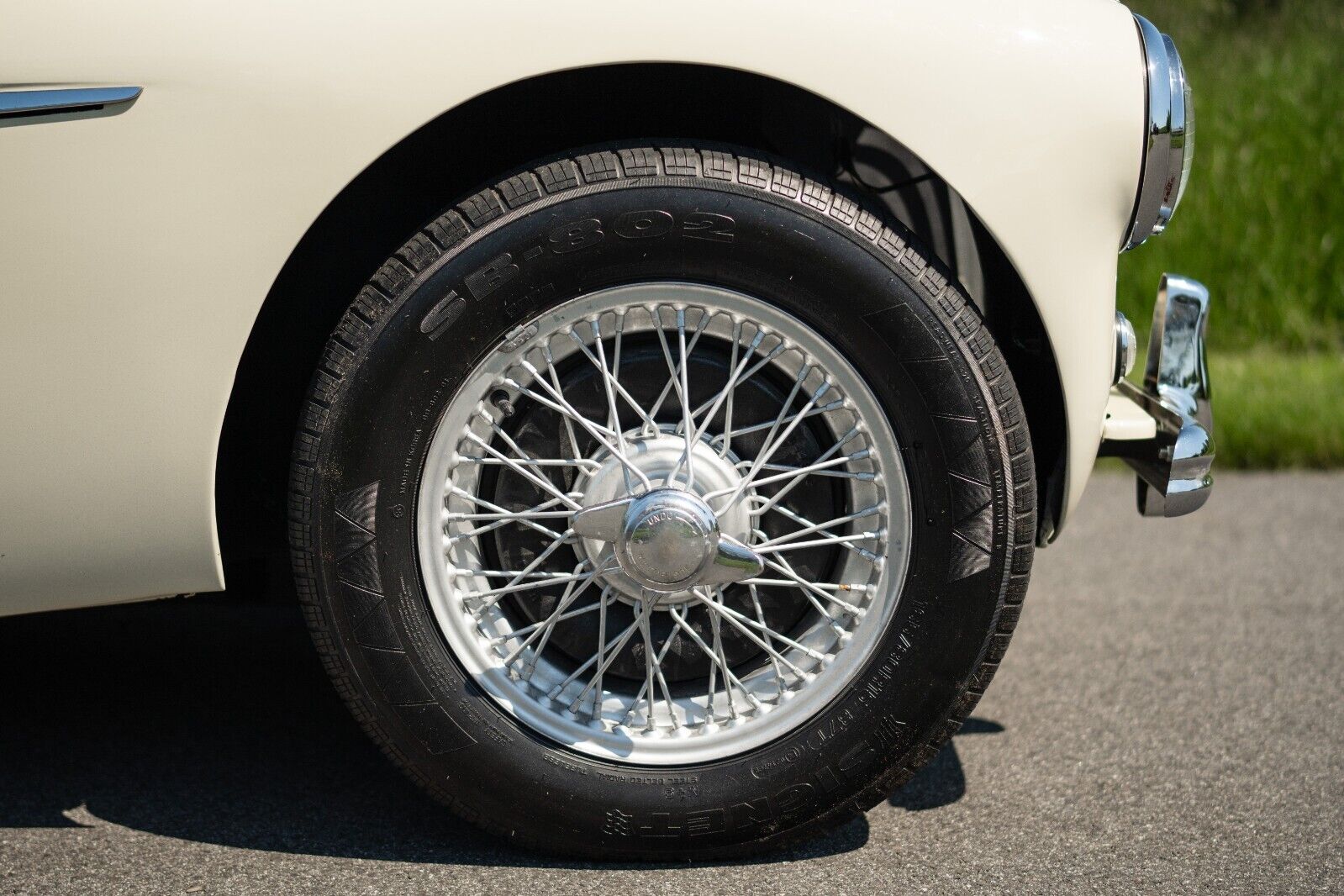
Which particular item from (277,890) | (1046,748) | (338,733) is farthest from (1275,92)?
(277,890)

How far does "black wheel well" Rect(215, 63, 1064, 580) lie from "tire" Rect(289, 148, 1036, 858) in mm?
179

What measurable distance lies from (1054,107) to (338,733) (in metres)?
1.71

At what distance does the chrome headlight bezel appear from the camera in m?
1.86

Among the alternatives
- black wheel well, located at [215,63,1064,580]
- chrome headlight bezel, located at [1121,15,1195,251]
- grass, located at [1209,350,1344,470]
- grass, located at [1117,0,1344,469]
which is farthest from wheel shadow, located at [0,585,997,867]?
grass, located at [1117,0,1344,469]

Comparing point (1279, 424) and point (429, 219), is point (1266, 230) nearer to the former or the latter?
point (1279, 424)

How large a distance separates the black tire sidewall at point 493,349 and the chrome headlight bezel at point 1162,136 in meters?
0.36

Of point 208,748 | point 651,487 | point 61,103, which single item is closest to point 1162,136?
point 651,487

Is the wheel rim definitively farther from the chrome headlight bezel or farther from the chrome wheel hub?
the chrome headlight bezel

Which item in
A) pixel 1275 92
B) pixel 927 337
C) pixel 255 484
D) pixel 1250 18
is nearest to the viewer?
pixel 927 337

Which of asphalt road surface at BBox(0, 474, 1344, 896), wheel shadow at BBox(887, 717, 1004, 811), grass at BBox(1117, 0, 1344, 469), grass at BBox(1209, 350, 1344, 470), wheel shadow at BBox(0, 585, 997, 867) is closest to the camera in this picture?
asphalt road surface at BBox(0, 474, 1344, 896)

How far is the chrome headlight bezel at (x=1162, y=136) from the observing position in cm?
186

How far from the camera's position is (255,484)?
2082 mm

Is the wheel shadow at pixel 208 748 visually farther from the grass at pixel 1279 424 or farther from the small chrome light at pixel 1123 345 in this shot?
the grass at pixel 1279 424

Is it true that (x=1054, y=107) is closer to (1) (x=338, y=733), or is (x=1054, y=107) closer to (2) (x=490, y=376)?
(2) (x=490, y=376)
